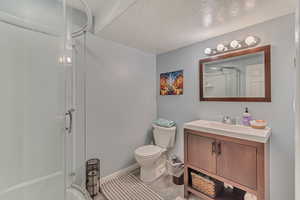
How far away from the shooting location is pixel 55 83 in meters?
1.39

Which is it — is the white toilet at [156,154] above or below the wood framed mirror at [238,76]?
below

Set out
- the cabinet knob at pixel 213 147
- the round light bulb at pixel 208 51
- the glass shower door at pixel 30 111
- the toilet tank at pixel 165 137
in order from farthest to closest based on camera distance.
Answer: the toilet tank at pixel 165 137 < the round light bulb at pixel 208 51 < the cabinet knob at pixel 213 147 < the glass shower door at pixel 30 111

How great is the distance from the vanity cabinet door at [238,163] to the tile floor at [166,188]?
2.01 feet

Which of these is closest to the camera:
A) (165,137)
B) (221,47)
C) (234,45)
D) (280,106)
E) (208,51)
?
(280,106)

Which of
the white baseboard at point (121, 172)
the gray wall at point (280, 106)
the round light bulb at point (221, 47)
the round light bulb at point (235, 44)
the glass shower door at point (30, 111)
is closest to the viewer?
the glass shower door at point (30, 111)

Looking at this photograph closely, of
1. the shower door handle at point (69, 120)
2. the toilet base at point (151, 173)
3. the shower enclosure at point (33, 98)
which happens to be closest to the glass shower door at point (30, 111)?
the shower enclosure at point (33, 98)

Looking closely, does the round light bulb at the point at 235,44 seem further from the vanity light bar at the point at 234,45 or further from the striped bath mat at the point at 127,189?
the striped bath mat at the point at 127,189

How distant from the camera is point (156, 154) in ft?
6.56

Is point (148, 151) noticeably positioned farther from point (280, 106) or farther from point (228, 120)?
point (280, 106)

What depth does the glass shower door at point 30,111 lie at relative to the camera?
3.93 feet

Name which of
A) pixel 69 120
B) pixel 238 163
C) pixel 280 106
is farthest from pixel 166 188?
pixel 280 106

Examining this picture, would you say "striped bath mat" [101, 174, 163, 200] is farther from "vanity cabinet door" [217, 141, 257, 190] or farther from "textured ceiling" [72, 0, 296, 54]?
"textured ceiling" [72, 0, 296, 54]

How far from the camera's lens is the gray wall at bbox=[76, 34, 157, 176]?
190 cm

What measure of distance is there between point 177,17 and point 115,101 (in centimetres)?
140
